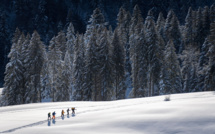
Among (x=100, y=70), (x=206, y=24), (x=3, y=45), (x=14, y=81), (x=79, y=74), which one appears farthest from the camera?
(x=3, y=45)

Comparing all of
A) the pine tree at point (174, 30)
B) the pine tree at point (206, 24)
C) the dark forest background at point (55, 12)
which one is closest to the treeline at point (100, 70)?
the pine tree at point (206, 24)

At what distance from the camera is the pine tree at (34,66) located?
133 feet

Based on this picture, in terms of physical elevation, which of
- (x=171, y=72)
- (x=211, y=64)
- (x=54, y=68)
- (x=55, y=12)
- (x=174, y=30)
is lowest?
(x=171, y=72)

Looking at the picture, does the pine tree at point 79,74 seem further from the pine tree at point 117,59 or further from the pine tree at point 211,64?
the pine tree at point 211,64

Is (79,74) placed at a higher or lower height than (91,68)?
lower

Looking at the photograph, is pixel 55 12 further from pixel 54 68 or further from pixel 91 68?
pixel 91 68

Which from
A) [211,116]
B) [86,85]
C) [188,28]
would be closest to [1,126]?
[211,116]

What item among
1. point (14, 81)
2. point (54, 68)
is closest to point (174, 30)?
point (54, 68)

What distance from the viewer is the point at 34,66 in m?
40.9

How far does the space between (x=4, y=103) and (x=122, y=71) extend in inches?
915

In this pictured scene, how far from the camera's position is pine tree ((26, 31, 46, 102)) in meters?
40.7

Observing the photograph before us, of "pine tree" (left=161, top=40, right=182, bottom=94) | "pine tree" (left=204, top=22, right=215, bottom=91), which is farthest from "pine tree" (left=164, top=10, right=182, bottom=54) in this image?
"pine tree" (left=204, top=22, right=215, bottom=91)

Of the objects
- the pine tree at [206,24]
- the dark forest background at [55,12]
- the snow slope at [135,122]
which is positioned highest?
the dark forest background at [55,12]

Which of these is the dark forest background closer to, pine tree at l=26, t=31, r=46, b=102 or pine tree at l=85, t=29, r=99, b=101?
pine tree at l=26, t=31, r=46, b=102
